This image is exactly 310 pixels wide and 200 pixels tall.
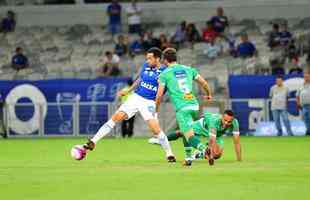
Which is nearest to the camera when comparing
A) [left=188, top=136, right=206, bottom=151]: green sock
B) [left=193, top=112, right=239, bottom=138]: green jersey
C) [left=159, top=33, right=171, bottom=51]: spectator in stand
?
[left=188, top=136, right=206, bottom=151]: green sock

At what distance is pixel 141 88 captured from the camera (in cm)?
2003

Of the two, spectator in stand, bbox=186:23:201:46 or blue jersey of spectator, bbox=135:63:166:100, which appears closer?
blue jersey of spectator, bbox=135:63:166:100

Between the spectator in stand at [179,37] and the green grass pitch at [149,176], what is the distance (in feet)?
49.3

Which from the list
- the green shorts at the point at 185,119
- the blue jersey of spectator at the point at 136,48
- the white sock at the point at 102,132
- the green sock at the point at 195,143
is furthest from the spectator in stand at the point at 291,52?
the green sock at the point at 195,143

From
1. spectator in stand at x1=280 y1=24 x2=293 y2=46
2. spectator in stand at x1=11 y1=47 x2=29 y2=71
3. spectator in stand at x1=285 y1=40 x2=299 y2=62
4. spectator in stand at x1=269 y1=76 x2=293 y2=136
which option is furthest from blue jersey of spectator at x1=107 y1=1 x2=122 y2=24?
spectator in stand at x1=269 y1=76 x2=293 y2=136

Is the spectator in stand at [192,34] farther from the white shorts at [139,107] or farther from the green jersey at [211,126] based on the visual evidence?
the green jersey at [211,126]

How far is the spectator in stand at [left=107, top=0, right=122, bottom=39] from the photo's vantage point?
134 ft

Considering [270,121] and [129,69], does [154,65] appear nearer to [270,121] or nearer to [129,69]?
[270,121]

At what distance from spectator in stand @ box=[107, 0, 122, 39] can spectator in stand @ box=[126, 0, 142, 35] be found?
0.46 m

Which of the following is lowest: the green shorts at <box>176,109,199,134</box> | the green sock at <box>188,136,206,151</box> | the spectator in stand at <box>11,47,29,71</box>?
the spectator in stand at <box>11,47,29,71</box>

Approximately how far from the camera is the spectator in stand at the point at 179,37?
3856cm

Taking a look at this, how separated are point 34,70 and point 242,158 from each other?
1933 cm

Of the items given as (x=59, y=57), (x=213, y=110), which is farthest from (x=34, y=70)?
(x=213, y=110)

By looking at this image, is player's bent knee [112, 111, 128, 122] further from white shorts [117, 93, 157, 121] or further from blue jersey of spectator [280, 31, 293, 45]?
blue jersey of spectator [280, 31, 293, 45]
